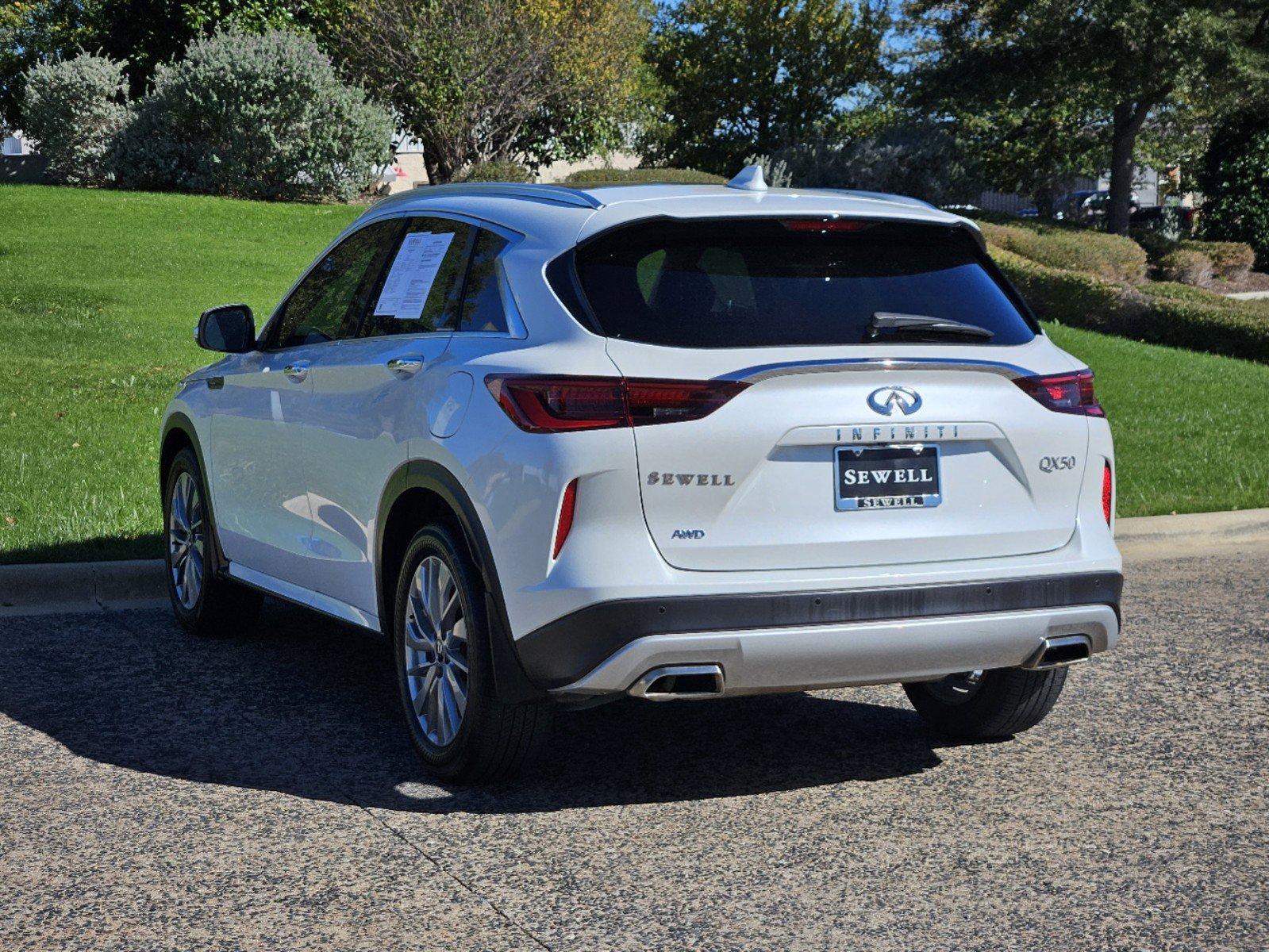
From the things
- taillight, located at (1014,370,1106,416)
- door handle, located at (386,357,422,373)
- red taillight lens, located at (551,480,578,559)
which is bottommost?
red taillight lens, located at (551,480,578,559)

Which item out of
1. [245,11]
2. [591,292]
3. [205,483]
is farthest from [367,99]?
[591,292]

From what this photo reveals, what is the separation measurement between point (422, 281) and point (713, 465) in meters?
1.60

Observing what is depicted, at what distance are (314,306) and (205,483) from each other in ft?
3.73

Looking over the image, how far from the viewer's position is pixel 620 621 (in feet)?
14.3

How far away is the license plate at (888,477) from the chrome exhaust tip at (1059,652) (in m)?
0.57

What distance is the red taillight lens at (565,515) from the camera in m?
4.39

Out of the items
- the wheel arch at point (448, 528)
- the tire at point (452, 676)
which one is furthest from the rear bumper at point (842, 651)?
the tire at point (452, 676)

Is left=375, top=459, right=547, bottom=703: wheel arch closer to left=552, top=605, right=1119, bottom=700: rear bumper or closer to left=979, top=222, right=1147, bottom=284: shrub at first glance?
left=552, top=605, right=1119, bottom=700: rear bumper

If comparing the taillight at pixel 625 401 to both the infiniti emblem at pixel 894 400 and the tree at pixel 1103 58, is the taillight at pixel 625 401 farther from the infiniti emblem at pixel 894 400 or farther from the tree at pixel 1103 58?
the tree at pixel 1103 58

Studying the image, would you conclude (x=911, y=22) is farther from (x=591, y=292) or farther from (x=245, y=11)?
(x=591, y=292)

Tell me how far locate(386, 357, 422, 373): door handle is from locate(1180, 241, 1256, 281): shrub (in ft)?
99.6

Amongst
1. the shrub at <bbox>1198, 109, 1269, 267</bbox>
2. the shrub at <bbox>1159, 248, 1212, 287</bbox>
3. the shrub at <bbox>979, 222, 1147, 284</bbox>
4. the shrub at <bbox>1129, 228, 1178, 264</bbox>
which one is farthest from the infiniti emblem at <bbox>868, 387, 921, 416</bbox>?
the shrub at <bbox>1198, 109, 1269, 267</bbox>

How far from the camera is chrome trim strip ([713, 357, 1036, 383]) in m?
4.44

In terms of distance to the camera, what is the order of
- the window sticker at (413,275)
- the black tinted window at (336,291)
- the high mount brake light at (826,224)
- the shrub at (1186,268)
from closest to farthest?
the high mount brake light at (826,224) < the window sticker at (413,275) < the black tinted window at (336,291) < the shrub at (1186,268)
